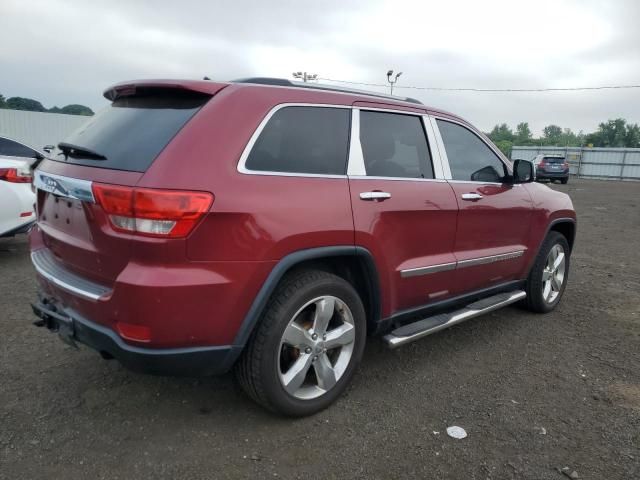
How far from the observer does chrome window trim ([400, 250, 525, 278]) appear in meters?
3.18

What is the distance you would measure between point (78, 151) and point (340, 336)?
177cm


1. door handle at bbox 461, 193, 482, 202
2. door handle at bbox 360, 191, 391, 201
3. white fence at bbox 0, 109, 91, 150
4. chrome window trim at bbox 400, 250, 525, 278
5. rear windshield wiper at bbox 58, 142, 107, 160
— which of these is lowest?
chrome window trim at bbox 400, 250, 525, 278

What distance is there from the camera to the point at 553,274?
475 cm

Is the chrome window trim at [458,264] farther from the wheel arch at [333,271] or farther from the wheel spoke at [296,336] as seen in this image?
the wheel spoke at [296,336]

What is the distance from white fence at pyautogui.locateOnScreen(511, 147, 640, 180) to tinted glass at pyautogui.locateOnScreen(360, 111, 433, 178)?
32.3 metres

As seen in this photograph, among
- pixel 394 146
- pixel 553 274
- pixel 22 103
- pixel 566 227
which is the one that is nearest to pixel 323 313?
pixel 394 146

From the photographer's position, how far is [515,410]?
2934mm

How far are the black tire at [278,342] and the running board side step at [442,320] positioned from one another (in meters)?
0.52

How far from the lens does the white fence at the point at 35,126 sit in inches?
746

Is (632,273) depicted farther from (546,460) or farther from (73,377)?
(73,377)

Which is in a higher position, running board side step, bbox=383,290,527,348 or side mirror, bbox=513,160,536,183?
side mirror, bbox=513,160,536,183

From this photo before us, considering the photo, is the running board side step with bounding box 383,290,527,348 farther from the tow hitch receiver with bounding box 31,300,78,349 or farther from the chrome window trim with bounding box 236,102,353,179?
the tow hitch receiver with bounding box 31,300,78,349

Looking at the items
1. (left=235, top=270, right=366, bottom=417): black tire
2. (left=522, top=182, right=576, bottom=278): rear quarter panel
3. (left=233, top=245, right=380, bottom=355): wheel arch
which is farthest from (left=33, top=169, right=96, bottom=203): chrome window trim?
(left=522, top=182, right=576, bottom=278): rear quarter panel

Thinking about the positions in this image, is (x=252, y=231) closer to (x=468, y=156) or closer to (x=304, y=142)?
(x=304, y=142)
